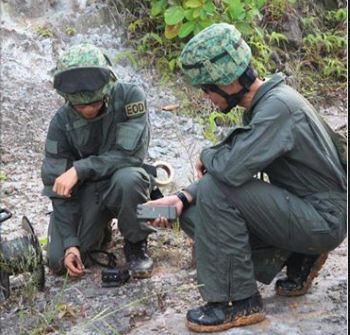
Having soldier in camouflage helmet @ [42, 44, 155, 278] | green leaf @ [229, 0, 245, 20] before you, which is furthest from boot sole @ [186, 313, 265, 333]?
green leaf @ [229, 0, 245, 20]

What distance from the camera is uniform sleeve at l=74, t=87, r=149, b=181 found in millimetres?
4070

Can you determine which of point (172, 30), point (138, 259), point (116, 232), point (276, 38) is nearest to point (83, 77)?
point (138, 259)

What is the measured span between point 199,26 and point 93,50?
2.59 m

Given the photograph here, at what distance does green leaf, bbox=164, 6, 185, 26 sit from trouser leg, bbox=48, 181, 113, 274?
8.59 ft

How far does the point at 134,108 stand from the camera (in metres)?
4.16

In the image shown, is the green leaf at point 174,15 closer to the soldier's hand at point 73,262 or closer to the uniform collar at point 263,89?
the soldier's hand at point 73,262

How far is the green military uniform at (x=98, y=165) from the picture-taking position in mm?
4082

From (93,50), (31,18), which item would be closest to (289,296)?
(93,50)

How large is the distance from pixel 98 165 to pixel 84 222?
1.28 ft

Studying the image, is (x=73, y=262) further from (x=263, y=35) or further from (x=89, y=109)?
(x=263, y=35)

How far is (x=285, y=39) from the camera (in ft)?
24.5

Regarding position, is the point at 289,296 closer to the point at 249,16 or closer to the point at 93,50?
the point at 93,50

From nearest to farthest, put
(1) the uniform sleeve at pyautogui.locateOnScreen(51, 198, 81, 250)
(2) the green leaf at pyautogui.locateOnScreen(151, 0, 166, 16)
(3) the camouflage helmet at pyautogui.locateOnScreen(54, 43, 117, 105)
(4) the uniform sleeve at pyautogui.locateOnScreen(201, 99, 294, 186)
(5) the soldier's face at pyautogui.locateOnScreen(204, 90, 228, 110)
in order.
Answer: (4) the uniform sleeve at pyautogui.locateOnScreen(201, 99, 294, 186) → (5) the soldier's face at pyautogui.locateOnScreen(204, 90, 228, 110) → (3) the camouflage helmet at pyautogui.locateOnScreen(54, 43, 117, 105) → (1) the uniform sleeve at pyautogui.locateOnScreen(51, 198, 81, 250) → (2) the green leaf at pyautogui.locateOnScreen(151, 0, 166, 16)

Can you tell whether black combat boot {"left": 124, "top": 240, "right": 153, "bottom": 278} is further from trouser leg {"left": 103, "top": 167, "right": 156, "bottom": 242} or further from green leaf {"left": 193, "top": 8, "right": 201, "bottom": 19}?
green leaf {"left": 193, "top": 8, "right": 201, "bottom": 19}
